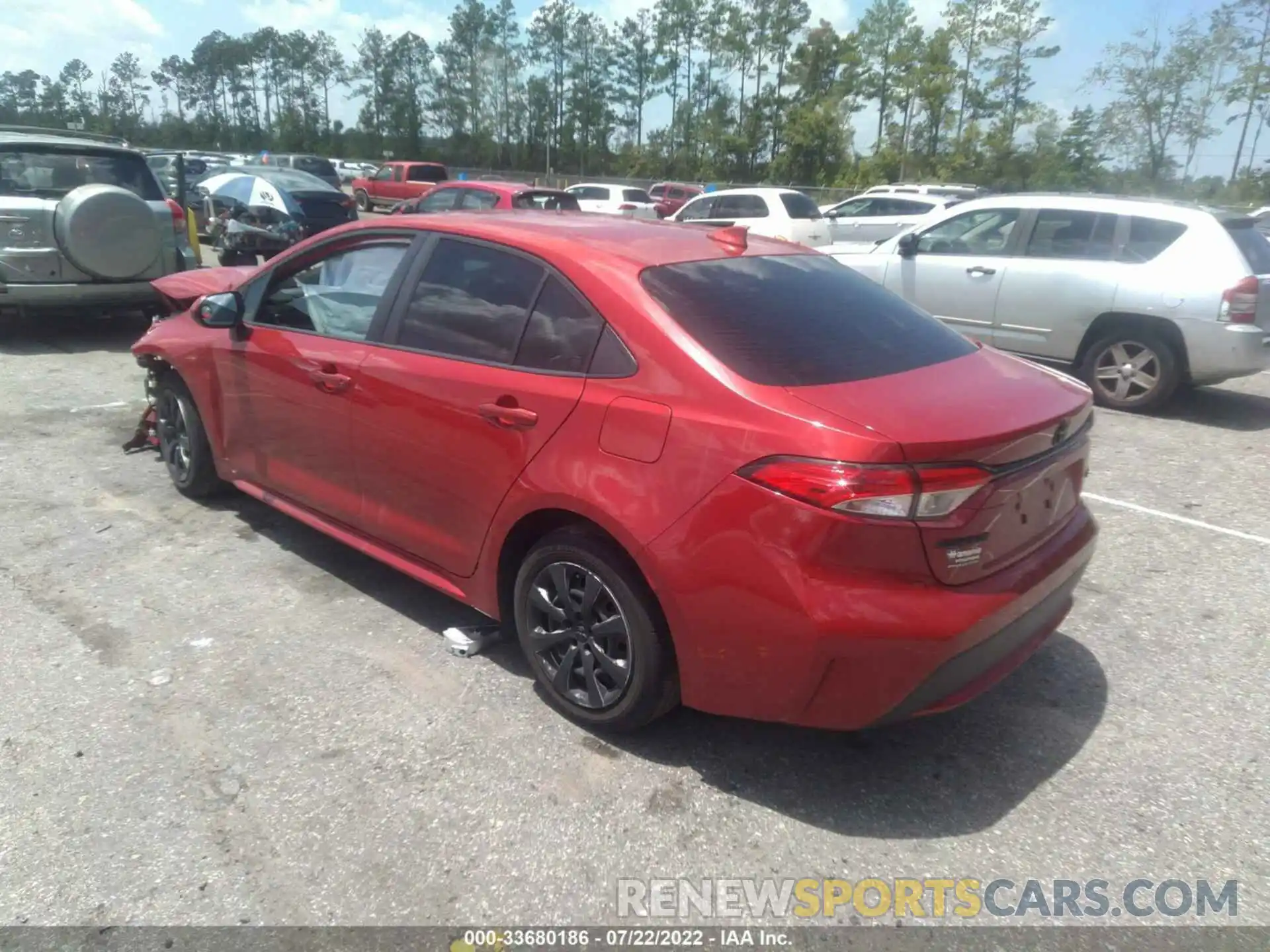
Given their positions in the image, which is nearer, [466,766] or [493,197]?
[466,766]

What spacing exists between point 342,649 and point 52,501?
102 inches

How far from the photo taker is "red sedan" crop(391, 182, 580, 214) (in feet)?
49.2

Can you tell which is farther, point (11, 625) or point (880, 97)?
point (880, 97)

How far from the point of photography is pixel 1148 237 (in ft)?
26.0

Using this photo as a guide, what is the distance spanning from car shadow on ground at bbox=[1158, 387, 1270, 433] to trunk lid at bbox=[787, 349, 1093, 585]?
17.9 ft

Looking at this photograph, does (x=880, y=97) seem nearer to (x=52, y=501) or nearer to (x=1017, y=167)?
(x=1017, y=167)

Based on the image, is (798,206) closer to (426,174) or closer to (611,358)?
(611,358)

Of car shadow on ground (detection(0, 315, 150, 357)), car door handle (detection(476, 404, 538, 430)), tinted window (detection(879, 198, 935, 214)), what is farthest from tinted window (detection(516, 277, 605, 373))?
tinted window (detection(879, 198, 935, 214))

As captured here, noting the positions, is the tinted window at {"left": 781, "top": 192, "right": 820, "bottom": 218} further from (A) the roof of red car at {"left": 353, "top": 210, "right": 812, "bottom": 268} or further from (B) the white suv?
(A) the roof of red car at {"left": 353, "top": 210, "right": 812, "bottom": 268}

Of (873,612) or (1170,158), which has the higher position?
(1170,158)

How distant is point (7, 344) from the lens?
30.6ft

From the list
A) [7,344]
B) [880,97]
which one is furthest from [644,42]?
[7,344]

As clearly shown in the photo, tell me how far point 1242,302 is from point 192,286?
24.5 feet

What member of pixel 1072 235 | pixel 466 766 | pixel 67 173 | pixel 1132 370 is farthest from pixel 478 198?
pixel 466 766
